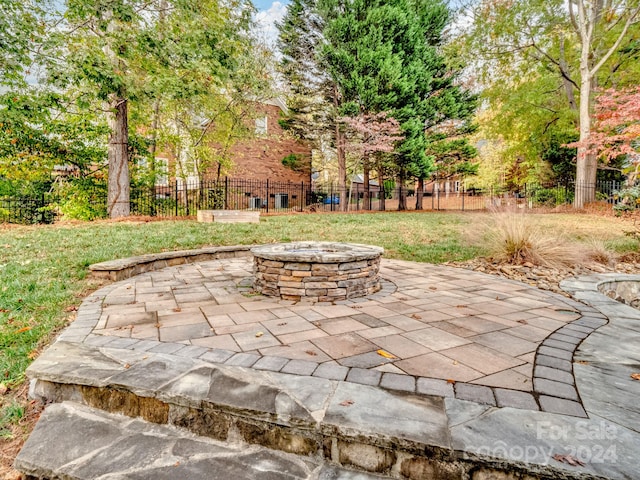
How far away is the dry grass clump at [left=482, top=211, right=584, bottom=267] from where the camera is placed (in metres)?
4.70

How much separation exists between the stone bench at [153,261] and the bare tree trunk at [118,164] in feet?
18.7

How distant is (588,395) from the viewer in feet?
5.27

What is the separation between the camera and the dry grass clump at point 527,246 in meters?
4.70

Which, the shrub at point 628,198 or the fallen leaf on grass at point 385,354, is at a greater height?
the shrub at point 628,198

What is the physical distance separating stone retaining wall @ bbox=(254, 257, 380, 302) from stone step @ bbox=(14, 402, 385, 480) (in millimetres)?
1697

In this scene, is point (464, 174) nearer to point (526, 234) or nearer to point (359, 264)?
point (526, 234)

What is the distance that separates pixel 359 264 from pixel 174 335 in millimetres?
1717

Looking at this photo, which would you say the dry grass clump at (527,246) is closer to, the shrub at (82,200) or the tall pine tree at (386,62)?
the tall pine tree at (386,62)

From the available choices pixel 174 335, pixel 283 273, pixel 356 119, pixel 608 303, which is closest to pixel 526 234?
pixel 608 303

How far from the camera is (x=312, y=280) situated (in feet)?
10.3

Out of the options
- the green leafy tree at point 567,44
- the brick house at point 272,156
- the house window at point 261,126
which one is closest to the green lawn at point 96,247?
the green leafy tree at point 567,44

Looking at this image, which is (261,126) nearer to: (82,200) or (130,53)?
(130,53)

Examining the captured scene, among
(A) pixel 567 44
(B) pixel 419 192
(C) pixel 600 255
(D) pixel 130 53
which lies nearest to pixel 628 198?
(C) pixel 600 255

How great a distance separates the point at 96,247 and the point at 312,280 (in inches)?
150
